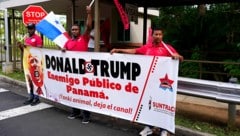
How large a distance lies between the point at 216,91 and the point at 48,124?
3056 mm

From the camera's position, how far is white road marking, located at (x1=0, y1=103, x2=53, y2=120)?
6.47 m

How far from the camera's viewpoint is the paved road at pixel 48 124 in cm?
540

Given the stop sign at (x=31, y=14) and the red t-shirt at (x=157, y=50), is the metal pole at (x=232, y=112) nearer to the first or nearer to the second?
the red t-shirt at (x=157, y=50)

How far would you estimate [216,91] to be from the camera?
510 centimetres

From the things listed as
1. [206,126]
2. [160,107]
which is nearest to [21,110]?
[160,107]


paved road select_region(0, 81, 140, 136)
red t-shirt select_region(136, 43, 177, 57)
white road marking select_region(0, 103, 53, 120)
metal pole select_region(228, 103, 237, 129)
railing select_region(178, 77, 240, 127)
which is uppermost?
red t-shirt select_region(136, 43, 177, 57)

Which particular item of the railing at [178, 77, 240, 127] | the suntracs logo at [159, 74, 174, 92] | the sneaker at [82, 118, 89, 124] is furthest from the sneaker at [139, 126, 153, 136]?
the sneaker at [82, 118, 89, 124]

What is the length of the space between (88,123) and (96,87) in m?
0.75

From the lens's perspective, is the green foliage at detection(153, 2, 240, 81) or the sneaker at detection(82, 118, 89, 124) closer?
the sneaker at detection(82, 118, 89, 124)

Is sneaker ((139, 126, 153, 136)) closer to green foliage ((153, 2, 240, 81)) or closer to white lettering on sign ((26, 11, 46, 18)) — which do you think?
green foliage ((153, 2, 240, 81))

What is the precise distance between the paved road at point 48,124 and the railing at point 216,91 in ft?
3.74

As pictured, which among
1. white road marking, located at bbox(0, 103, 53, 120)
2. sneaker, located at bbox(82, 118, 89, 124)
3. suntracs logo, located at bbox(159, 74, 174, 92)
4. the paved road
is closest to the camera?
suntracs logo, located at bbox(159, 74, 174, 92)

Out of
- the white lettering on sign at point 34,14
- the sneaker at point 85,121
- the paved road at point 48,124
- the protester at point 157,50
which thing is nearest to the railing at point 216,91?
the protester at point 157,50

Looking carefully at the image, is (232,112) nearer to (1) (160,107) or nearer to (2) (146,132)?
(1) (160,107)
